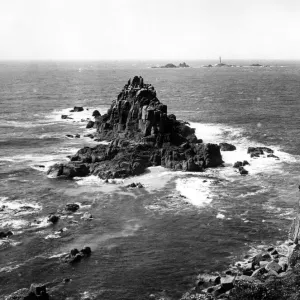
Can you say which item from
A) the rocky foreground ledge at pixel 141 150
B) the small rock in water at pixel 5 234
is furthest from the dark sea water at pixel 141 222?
the rocky foreground ledge at pixel 141 150

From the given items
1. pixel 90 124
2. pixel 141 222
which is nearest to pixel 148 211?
pixel 141 222

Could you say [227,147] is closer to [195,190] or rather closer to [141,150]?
[141,150]

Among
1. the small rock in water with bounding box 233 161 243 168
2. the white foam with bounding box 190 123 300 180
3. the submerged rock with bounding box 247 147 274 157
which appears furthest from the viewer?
the submerged rock with bounding box 247 147 274 157

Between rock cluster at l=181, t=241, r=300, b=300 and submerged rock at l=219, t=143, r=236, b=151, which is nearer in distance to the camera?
rock cluster at l=181, t=241, r=300, b=300

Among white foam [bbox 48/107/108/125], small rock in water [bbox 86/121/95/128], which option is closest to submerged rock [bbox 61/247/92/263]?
small rock in water [bbox 86/121/95/128]

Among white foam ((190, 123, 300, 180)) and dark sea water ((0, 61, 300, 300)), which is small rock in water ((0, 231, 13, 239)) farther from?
white foam ((190, 123, 300, 180))

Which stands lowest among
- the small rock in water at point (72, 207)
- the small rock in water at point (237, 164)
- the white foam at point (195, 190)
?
the small rock in water at point (72, 207)

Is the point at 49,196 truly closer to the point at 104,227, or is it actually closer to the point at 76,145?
the point at 104,227

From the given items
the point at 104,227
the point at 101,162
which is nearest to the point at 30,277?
the point at 104,227

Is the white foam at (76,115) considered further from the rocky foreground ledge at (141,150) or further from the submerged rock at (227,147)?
the submerged rock at (227,147)
